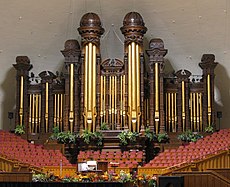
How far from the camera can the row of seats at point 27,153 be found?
1592 cm

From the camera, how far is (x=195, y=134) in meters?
17.6

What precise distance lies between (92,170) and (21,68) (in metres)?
6.55

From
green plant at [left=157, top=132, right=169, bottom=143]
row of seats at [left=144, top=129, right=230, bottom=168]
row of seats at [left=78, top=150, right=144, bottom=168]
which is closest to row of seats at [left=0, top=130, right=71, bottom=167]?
row of seats at [left=78, top=150, right=144, bottom=168]

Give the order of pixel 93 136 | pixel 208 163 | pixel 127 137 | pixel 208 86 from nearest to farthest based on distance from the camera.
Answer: pixel 208 163
pixel 127 137
pixel 93 136
pixel 208 86

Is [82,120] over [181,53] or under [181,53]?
under

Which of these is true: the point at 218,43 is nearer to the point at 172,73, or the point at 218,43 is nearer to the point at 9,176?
the point at 172,73

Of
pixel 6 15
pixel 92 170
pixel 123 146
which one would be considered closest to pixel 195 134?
pixel 123 146

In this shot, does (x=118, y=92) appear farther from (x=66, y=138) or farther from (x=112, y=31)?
(x=112, y=31)

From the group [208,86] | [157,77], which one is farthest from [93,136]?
[208,86]

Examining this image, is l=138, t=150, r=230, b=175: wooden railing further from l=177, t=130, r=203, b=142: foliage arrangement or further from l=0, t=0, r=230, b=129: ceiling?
l=0, t=0, r=230, b=129: ceiling

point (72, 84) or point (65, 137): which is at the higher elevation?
point (72, 84)

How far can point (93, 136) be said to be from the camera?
17.3m

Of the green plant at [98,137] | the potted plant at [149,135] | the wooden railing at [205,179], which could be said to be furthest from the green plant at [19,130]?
the wooden railing at [205,179]

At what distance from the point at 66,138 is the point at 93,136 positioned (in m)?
0.87
